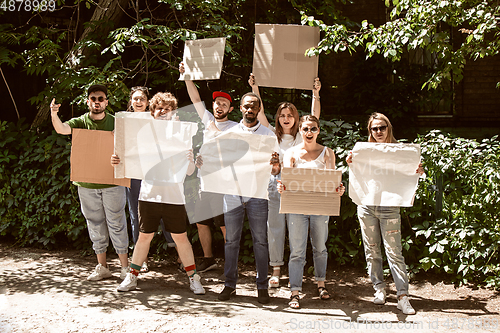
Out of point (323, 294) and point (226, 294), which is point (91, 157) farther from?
point (323, 294)

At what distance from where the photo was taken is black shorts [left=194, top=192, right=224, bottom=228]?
491 centimetres

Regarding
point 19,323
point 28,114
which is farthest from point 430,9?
point 28,114

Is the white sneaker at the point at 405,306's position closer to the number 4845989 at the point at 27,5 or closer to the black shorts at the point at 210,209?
the black shorts at the point at 210,209

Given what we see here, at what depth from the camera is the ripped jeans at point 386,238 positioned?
12.9 feet

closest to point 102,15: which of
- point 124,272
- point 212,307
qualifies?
point 124,272

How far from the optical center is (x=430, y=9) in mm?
4031

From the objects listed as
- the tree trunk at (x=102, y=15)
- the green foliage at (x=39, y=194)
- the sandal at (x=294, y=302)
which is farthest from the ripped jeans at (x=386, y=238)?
the tree trunk at (x=102, y=15)

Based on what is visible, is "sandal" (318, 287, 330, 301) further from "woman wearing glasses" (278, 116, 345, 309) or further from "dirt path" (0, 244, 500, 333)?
"woman wearing glasses" (278, 116, 345, 309)

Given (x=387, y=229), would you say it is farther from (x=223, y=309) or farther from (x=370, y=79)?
(x=370, y=79)

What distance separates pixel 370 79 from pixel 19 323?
866 centimetres

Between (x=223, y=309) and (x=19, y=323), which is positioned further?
(x=223, y=309)

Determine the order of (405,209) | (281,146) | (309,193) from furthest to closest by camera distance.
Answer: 1. (405,209)
2. (281,146)
3. (309,193)

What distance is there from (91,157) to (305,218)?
7.23ft

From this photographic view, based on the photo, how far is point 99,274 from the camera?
4.66 metres
